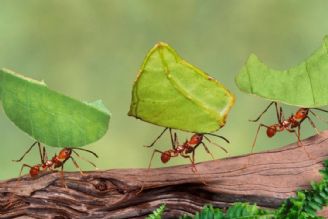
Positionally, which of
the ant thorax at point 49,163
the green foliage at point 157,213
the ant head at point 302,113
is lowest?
the green foliage at point 157,213

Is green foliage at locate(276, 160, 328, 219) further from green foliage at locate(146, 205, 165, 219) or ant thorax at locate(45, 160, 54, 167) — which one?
ant thorax at locate(45, 160, 54, 167)

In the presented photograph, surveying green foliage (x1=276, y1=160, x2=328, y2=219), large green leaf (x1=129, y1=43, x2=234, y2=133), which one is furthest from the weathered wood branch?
large green leaf (x1=129, y1=43, x2=234, y2=133)

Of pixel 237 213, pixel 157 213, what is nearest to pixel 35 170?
pixel 157 213

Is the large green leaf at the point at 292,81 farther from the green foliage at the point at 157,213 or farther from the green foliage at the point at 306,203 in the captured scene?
the green foliage at the point at 157,213

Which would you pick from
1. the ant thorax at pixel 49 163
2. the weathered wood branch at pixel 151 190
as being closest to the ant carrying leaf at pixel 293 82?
the weathered wood branch at pixel 151 190

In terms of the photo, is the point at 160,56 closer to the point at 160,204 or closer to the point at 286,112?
the point at 160,204

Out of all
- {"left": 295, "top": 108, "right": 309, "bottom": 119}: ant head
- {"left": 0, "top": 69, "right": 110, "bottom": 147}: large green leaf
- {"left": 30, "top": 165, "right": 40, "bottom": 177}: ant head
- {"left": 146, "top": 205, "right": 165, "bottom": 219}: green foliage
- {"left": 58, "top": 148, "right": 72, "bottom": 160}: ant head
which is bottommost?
{"left": 146, "top": 205, "right": 165, "bottom": 219}: green foliage

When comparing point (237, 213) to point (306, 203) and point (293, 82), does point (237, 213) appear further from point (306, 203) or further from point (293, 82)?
point (293, 82)
